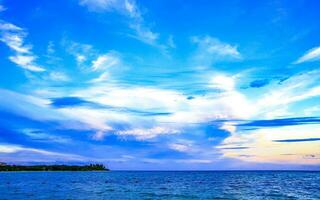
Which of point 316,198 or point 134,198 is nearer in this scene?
point 134,198

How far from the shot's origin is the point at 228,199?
57500 millimetres

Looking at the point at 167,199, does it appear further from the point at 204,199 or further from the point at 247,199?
the point at 247,199

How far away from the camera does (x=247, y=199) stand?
58.3 metres

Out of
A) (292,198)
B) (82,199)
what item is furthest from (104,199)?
(292,198)

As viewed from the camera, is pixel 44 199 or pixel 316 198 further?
pixel 316 198

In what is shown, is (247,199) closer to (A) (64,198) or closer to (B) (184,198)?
(B) (184,198)

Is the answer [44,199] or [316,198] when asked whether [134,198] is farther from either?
[316,198]

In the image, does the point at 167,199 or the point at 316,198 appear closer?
the point at 167,199

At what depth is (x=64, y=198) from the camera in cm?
5778

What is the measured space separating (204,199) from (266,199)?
33.1 feet

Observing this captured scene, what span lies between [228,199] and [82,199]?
71.2 feet

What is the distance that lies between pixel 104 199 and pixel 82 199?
3.24 meters

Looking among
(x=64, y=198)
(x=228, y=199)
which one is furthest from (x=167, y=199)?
(x=64, y=198)

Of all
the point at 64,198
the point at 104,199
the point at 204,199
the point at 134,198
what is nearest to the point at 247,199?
the point at 204,199
